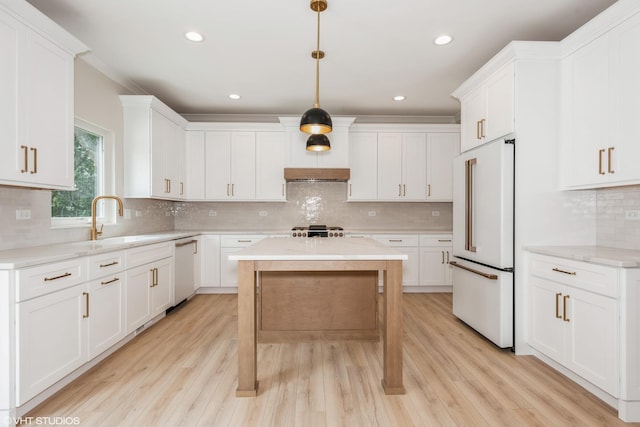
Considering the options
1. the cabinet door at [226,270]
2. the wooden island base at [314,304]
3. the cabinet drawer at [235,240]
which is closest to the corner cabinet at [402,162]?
the cabinet drawer at [235,240]

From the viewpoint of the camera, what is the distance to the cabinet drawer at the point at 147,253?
111 inches

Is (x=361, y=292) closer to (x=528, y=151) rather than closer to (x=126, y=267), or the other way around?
(x=528, y=151)

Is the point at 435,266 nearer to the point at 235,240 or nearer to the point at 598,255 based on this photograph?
the point at 598,255

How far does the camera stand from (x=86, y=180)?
3.22 meters

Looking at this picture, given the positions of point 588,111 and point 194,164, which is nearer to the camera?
point 588,111

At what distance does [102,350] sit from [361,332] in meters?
2.08

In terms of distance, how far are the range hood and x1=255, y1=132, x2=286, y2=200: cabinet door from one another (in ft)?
0.85

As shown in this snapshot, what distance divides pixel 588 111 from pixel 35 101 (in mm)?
3921

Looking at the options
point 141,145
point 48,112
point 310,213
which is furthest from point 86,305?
point 310,213

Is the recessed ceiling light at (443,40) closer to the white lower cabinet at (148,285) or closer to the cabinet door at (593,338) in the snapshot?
the cabinet door at (593,338)

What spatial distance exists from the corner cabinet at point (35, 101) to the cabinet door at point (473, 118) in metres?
3.48

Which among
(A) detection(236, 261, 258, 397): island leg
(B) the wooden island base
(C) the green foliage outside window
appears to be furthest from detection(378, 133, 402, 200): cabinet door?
(C) the green foliage outside window

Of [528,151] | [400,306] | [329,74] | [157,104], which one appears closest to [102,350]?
[400,306]

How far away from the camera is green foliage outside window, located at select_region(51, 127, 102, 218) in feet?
9.45
